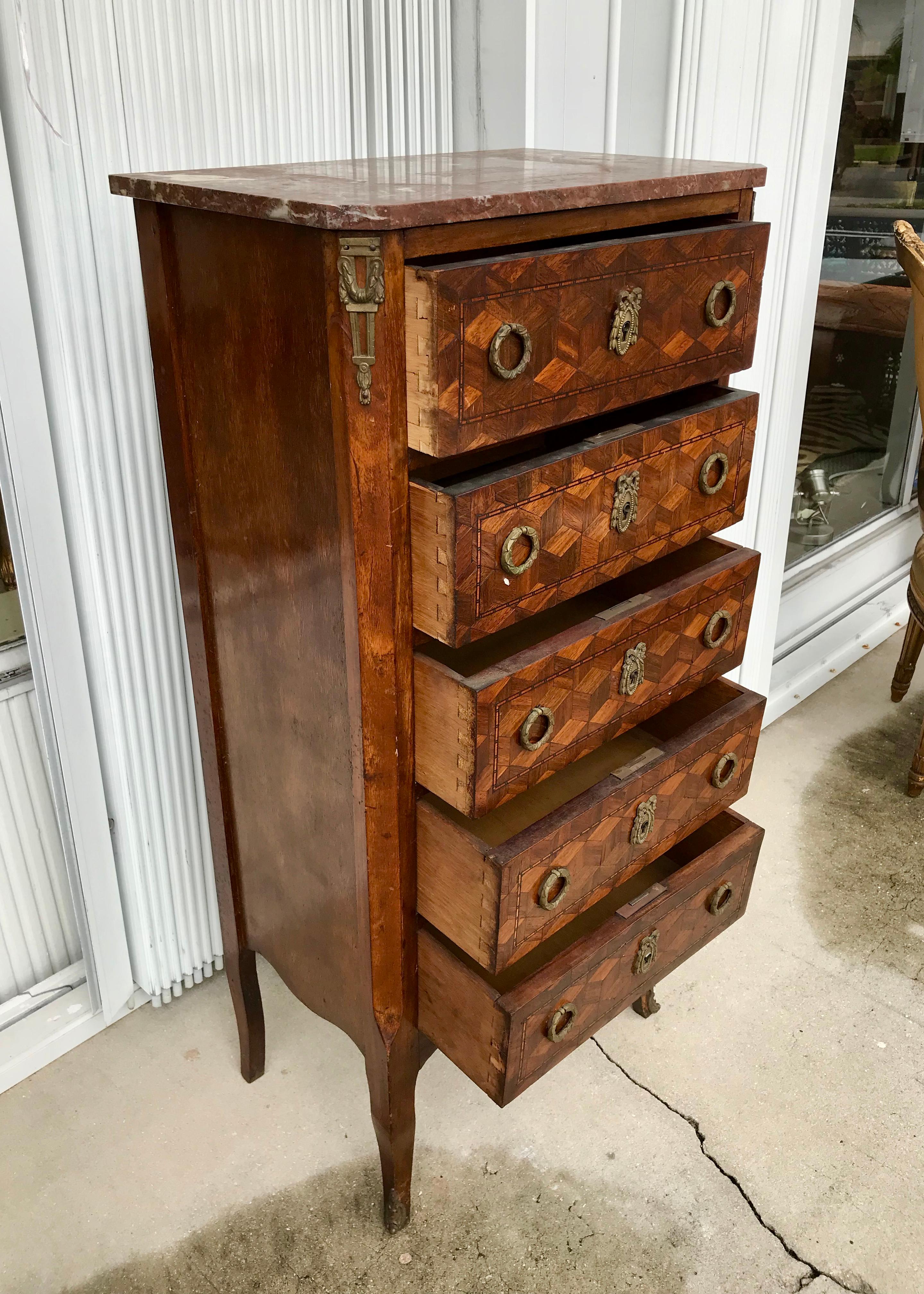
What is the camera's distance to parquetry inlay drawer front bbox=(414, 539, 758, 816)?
3.28ft

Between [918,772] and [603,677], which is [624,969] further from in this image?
[918,772]

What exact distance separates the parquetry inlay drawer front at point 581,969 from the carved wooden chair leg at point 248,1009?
339mm

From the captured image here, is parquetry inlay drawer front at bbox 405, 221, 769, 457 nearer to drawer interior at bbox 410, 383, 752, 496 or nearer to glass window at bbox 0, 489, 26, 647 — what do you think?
drawer interior at bbox 410, 383, 752, 496

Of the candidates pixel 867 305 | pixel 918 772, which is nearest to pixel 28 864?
pixel 918 772

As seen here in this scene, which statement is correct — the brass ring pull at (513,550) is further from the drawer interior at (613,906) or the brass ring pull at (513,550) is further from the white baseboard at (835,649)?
the white baseboard at (835,649)

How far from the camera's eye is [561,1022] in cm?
119

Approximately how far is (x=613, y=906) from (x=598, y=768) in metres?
0.21

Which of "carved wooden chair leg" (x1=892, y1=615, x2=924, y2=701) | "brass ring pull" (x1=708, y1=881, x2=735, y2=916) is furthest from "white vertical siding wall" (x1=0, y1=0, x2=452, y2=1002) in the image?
"carved wooden chair leg" (x1=892, y1=615, x2=924, y2=701)

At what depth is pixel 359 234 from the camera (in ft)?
2.61

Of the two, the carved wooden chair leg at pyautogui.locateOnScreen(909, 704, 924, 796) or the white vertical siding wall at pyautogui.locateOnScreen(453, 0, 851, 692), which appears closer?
the white vertical siding wall at pyautogui.locateOnScreen(453, 0, 851, 692)

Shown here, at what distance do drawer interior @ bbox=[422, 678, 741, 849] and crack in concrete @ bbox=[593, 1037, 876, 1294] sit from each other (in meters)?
0.54

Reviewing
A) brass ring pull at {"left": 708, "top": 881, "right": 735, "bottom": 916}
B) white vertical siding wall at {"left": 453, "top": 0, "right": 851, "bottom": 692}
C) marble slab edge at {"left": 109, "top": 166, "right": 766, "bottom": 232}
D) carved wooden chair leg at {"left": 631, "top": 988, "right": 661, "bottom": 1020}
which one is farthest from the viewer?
carved wooden chair leg at {"left": 631, "top": 988, "right": 661, "bottom": 1020}

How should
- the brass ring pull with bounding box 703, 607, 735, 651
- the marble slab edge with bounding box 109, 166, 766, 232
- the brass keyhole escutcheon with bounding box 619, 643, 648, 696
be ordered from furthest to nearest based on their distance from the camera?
the brass ring pull with bounding box 703, 607, 735, 651
the brass keyhole escutcheon with bounding box 619, 643, 648, 696
the marble slab edge with bounding box 109, 166, 766, 232

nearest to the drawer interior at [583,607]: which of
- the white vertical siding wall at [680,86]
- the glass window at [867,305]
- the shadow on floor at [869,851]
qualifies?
the white vertical siding wall at [680,86]
